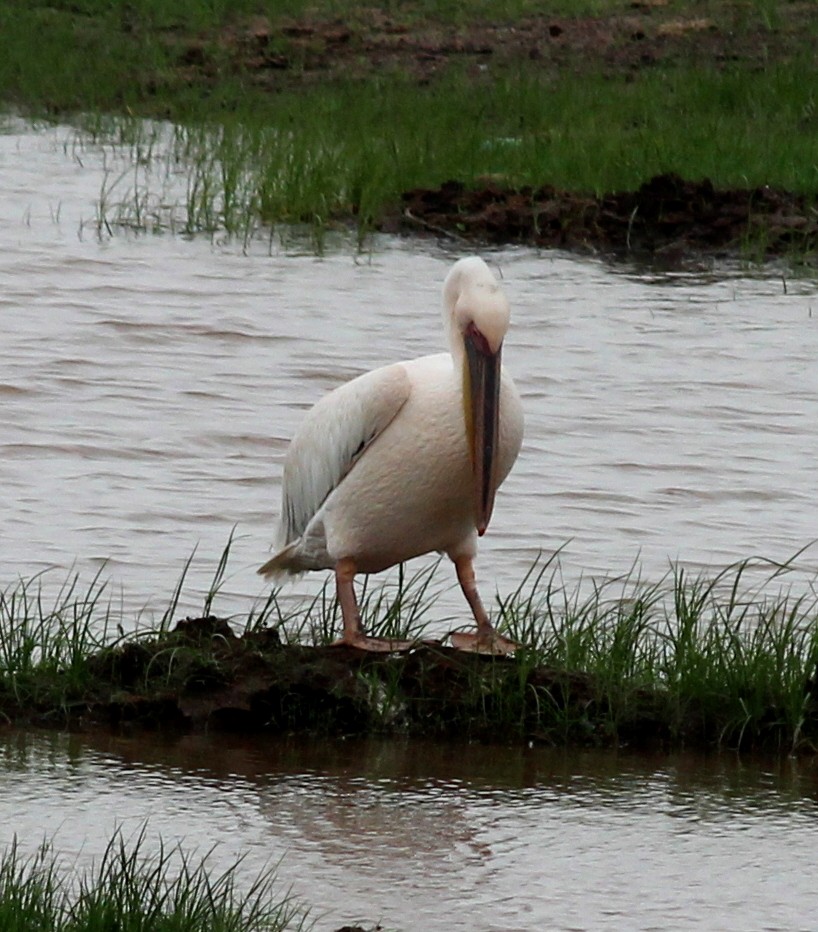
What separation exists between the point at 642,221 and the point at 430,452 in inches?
320

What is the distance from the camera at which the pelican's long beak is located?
5590 mm

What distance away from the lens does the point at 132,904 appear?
3.46 m

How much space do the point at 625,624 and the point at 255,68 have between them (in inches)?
559

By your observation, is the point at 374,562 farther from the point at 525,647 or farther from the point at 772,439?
the point at 772,439

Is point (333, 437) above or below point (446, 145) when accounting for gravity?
below

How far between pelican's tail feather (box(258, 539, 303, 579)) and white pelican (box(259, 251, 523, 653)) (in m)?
0.26

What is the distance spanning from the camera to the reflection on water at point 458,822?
410 centimetres

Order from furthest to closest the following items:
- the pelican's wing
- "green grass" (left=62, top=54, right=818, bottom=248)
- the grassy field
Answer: the grassy field, "green grass" (left=62, top=54, right=818, bottom=248), the pelican's wing

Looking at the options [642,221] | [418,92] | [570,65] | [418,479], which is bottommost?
[418,479]

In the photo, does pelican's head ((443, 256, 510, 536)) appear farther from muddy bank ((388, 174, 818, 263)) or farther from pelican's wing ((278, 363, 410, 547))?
muddy bank ((388, 174, 818, 263))

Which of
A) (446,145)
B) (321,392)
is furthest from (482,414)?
(446,145)

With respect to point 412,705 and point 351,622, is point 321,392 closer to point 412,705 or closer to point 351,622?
point 351,622

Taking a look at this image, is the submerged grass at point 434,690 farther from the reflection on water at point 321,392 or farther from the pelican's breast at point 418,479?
the reflection on water at point 321,392

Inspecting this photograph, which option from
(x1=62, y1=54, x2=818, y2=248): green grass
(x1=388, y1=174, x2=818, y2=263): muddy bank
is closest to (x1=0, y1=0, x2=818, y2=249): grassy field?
(x1=62, y1=54, x2=818, y2=248): green grass
